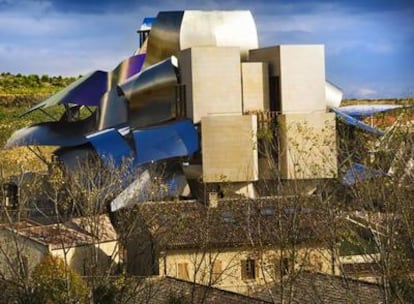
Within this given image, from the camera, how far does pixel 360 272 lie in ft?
75.6

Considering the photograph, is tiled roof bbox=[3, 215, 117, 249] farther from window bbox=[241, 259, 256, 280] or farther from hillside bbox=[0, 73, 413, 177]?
hillside bbox=[0, 73, 413, 177]

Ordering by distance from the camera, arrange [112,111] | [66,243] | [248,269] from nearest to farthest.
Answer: [248,269], [66,243], [112,111]

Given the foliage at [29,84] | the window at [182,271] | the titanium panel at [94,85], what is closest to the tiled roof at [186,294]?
the window at [182,271]

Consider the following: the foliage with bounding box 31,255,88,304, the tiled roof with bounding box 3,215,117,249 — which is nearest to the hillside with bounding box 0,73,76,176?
the tiled roof with bounding box 3,215,117,249

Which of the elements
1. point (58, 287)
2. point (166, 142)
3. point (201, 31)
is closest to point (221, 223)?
point (58, 287)

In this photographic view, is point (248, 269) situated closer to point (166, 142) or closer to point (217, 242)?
point (217, 242)

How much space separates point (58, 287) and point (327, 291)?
5645mm

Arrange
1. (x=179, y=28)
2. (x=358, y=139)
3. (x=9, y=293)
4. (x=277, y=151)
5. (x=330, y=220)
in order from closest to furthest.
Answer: (x=330, y=220) → (x=9, y=293) → (x=358, y=139) → (x=277, y=151) → (x=179, y=28)

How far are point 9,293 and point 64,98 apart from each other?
17738mm

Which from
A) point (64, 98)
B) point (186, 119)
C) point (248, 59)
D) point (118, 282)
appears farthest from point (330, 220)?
point (64, 98)

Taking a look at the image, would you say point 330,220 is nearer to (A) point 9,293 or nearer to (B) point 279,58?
(A) point 9,293

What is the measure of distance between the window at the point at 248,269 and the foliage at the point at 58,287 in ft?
17.8

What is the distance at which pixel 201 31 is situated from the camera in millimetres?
36031

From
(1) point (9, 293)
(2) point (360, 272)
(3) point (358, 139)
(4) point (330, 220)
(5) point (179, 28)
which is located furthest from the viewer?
(5) point (179, 28)
